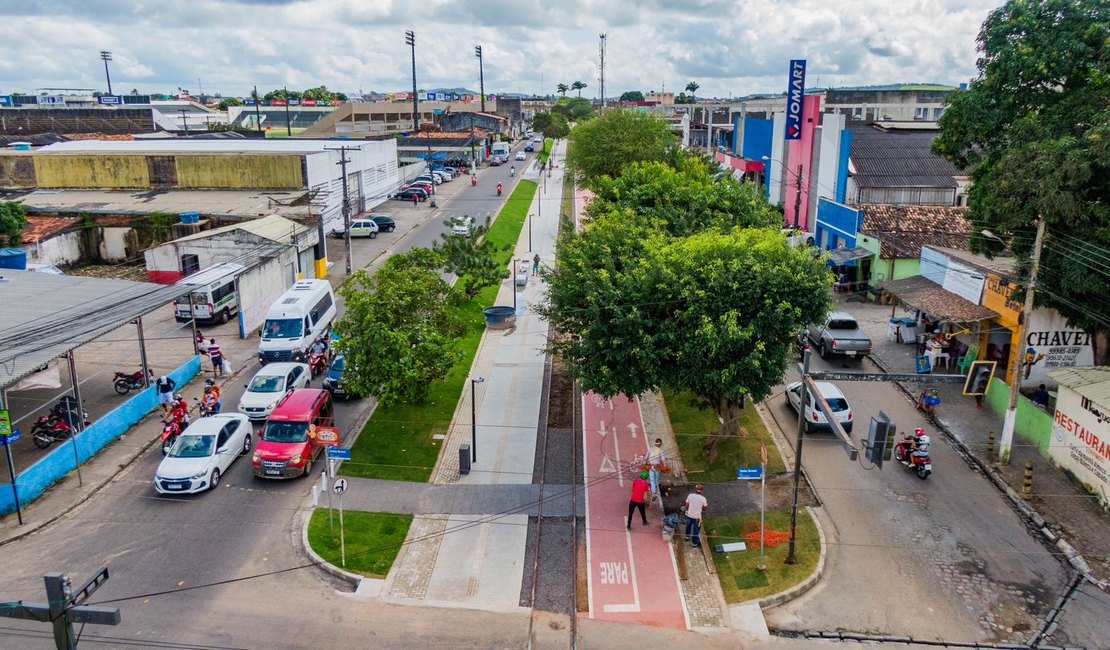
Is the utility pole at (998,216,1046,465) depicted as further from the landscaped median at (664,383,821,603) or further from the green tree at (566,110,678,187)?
the green tree at (566,110,678,187)

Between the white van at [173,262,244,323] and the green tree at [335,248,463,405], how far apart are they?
436 inches

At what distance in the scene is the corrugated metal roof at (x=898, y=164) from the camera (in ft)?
146

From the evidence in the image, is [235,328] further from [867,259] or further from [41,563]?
[867,259]

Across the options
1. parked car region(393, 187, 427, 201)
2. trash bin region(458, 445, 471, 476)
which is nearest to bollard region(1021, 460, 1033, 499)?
trash bin region(458, 445, 471, 476)

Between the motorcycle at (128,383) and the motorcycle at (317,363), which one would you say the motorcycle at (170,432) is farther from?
the motorcycle at (317,363)

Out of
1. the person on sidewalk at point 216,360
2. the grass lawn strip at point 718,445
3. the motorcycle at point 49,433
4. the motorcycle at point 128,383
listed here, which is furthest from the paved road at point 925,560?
the motorcycle at point 128,383

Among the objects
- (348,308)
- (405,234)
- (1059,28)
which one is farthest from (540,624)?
(405,234)

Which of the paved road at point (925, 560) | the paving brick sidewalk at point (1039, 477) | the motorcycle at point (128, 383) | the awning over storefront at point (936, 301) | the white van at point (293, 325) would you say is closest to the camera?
the paved road at point (925, 560)

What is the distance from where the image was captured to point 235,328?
3253 cm

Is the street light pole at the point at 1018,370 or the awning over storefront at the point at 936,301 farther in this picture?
the awning over storefront at the point at 936,301

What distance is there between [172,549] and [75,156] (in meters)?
44.8

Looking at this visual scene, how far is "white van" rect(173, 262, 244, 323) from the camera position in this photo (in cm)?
3139

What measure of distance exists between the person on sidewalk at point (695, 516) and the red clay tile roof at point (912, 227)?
23.6 meters

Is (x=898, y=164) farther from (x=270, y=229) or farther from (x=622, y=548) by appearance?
(x=622, y=548)
